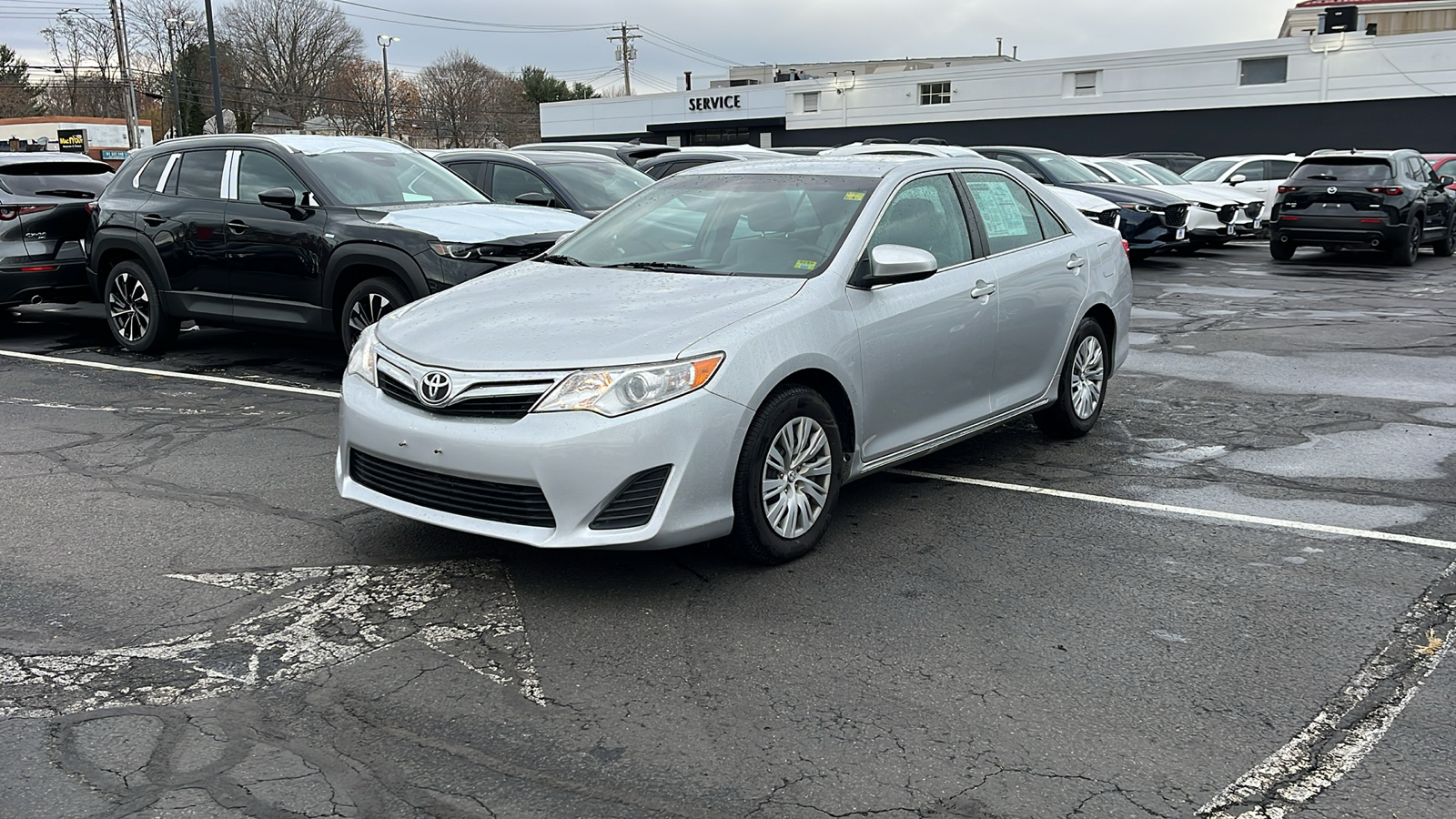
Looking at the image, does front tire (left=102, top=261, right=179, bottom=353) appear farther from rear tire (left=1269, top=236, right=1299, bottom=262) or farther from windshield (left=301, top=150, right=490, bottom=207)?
rear tire (left=1269, top=236, right=1299, bottom=262)

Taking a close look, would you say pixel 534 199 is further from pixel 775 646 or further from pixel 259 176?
pixel 775 646

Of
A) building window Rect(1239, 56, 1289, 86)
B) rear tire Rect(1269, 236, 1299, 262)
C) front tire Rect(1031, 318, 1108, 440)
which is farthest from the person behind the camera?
building window Rect(1239, 56, 1289, 86)

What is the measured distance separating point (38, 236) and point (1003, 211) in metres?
8.90

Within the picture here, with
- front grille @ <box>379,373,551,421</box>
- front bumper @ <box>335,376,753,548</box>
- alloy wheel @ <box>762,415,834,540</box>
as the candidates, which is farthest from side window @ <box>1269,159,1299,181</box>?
front grille @ <box>379,373,551,421</box>

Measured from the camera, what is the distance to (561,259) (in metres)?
6.05

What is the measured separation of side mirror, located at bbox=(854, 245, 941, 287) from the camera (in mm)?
5164

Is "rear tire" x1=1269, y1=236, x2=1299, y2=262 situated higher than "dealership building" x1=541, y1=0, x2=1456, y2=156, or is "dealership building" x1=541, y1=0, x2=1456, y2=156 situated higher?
"dealership building" x1=541, y1=0, x2=1456, y2=156

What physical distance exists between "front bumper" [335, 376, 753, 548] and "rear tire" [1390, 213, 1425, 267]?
16235 millimetres

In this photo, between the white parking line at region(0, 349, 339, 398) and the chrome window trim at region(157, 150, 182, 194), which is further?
the chrome window trim at region(157, 150, 182, 194)

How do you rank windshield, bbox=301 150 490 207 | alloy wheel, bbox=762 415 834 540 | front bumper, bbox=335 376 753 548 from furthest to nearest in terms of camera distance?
windshield, bbox=301 150 490 207, alloy wheel, bbox=762 415 834 540, front bumper, bbox=335 376 753 548

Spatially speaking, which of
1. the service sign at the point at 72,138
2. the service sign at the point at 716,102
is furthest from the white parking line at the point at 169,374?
the service sign at the point at 716,102

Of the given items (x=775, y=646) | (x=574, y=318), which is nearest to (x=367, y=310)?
(x=574, y=318)

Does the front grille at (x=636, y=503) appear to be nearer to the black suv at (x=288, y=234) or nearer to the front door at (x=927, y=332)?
the front door at (x=927, y=332)

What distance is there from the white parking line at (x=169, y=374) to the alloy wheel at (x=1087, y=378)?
485 centimetres
